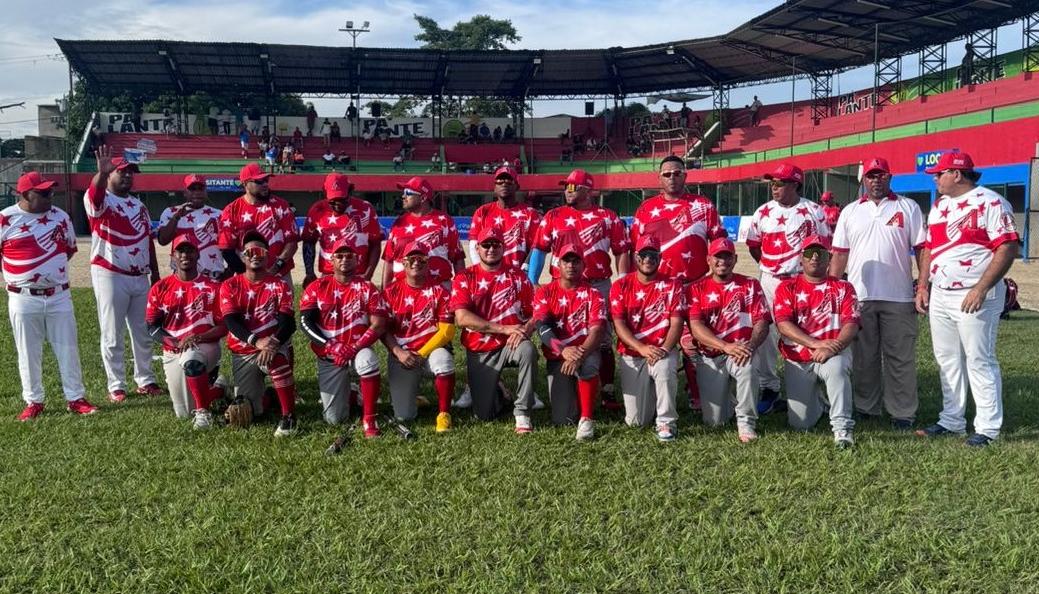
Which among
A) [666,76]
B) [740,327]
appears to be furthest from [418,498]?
[666,76]

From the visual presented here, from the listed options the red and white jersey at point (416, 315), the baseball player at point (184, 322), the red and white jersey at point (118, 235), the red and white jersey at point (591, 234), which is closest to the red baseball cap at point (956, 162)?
the red and white jersey at point (591, 234)

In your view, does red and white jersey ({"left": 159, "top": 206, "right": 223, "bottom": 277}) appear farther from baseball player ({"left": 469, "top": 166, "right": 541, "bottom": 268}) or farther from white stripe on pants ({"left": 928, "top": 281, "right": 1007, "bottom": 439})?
white stripe on pants ({"left": 928, "top": 281, "right": 1007, "bottom": 439})

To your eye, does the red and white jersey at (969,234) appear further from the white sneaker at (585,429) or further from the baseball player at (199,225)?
the baseball player at (199,225)

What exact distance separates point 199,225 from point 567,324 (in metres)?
3.87

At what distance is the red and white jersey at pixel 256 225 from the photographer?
23.0 feet

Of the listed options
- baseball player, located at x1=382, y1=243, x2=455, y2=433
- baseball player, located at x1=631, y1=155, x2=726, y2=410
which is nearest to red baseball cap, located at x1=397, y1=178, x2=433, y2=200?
baseball player, located at x1=382, y1=243, x2=455, y2=433

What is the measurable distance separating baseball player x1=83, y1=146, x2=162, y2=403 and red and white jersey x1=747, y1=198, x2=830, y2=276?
5742mm

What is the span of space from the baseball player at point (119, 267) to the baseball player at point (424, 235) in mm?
2359

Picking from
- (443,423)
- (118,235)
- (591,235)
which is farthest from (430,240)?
(118,235)

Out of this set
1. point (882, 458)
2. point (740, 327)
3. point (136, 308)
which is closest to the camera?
point (882, 458)

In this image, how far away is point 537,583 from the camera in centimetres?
355

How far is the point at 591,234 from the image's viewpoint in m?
6.84

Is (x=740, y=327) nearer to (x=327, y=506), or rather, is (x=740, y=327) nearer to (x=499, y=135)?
(x=327, y=506)

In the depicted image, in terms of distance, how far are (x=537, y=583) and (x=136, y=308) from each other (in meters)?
5.52
